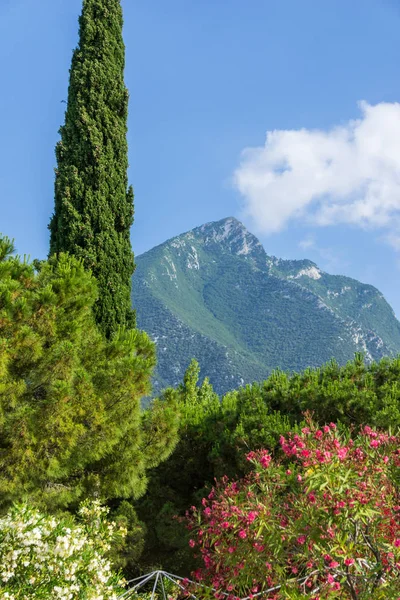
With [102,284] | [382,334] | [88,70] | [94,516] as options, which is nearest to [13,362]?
[94,516]

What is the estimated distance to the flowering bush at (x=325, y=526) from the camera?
3.54 metres

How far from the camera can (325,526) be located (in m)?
3.69

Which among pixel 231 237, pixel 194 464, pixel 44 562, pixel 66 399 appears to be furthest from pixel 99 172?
pixel 231 237

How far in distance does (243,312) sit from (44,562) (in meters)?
93.9

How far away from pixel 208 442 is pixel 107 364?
250 cm

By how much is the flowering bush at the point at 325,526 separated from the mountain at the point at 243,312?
2491 inches

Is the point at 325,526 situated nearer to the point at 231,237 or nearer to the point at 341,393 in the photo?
the point at 341,393

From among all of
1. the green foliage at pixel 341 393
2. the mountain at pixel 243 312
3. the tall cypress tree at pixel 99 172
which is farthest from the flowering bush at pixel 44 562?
the mountain at pixel 243 312

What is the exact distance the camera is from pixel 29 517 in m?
4.21

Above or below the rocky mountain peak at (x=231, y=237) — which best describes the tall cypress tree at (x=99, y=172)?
below

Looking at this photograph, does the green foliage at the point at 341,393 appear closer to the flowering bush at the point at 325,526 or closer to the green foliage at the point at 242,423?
the green foliage at the point at 242,423

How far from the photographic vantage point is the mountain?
74438 mm

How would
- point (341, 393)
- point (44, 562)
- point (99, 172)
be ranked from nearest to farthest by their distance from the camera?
point (44, 562) → point (341, 393) → point (99, 172)

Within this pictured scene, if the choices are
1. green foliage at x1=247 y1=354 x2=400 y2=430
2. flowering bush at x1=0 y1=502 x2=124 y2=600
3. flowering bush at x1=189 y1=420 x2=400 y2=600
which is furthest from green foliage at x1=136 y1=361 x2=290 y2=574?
flowering bush at x1=0 y1=502 x2=124 y2=600
